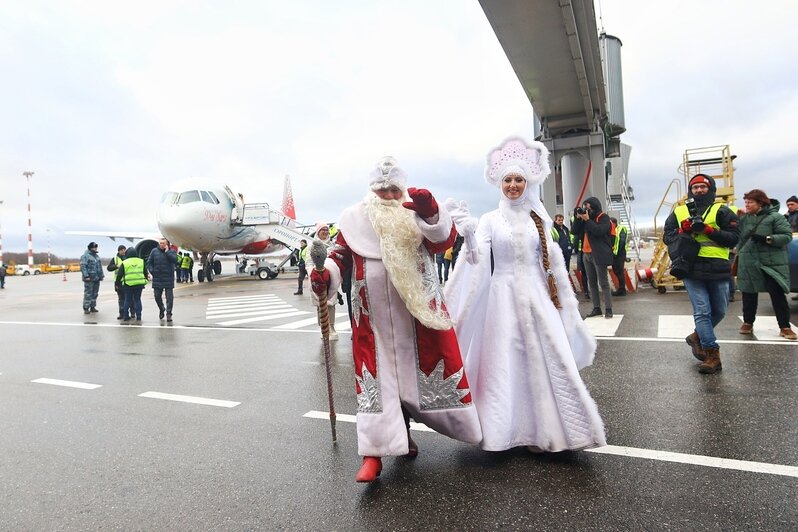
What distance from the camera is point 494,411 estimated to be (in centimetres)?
284

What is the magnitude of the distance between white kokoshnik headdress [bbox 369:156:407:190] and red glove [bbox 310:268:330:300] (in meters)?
0.56

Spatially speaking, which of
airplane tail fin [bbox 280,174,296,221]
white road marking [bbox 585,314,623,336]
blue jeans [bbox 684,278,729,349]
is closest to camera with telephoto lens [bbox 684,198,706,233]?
blue jeans [bbox 684,278,729,349]

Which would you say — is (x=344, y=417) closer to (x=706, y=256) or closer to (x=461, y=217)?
(x=461, y=217)

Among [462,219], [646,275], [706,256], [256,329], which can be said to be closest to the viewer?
[462,219]

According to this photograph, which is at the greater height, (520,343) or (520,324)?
(520,324)

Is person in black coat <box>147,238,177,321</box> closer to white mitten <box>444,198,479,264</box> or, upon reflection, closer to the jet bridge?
the jet bridge

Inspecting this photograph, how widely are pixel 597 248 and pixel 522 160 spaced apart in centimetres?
548

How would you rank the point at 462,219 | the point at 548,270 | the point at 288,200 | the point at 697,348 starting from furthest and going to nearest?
the point at 288,200
the point at 697,348
the point at 548,270
the point at 462,219

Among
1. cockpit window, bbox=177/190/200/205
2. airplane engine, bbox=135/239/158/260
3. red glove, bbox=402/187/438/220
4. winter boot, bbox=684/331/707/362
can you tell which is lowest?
winter boot, bbox=684/331/707/362

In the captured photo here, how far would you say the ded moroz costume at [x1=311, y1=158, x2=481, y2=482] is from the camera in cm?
266

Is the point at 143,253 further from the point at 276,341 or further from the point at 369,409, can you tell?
the point at 369,409

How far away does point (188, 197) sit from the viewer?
2050 cm

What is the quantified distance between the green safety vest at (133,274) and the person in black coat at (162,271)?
186 mm

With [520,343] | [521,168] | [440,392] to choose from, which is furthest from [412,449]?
[521,168]
